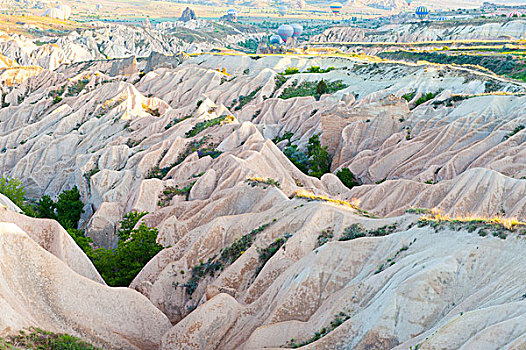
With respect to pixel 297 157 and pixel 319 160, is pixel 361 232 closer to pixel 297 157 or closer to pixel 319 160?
pixel 319 160

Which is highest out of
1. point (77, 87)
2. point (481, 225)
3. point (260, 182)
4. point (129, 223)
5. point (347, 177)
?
point (481, 225)

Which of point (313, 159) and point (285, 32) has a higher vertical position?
point (285, 32)

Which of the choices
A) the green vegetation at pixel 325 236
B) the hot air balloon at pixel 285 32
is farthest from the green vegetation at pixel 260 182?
the hot air balloon at pixel 285 32

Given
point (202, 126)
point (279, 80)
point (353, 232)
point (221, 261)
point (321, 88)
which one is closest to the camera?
point (353, 232)

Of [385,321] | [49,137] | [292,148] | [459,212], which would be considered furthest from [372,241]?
[49,137]

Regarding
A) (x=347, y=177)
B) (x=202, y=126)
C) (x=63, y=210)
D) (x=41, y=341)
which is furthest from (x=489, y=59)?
(x=41, y=341)

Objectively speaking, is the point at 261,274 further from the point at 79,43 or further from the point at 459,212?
the point at 79,43

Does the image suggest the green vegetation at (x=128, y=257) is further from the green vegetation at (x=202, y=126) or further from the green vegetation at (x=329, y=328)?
the green vegetation at (x=202, y=126)
